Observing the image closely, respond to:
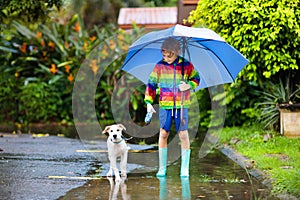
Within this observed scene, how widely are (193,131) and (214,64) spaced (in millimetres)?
5268

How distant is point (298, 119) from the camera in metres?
11.2

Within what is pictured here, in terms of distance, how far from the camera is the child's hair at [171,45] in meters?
7.89

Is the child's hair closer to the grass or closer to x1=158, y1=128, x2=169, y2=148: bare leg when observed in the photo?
x1=158, y1=128, x2=169, y2=148: bare leg

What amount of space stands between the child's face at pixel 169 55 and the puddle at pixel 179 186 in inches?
55.6

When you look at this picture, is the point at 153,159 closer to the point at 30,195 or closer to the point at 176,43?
the point at 176,43

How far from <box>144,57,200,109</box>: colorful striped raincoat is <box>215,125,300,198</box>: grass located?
1372 mm

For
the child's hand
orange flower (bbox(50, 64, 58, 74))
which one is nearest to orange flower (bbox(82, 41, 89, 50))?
orange flower (bbox(50, 64, 58, 74))

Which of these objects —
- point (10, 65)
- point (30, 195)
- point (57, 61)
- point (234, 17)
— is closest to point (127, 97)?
point (57, 61)

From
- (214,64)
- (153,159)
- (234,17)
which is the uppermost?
(234,17)

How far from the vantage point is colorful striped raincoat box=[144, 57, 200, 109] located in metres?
7.93

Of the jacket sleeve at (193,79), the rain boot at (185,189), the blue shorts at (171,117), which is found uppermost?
the jacket sleeve at (193,79)

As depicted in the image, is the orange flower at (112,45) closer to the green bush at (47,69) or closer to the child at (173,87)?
the green bush at (47,69)

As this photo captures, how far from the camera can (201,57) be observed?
8.73 m

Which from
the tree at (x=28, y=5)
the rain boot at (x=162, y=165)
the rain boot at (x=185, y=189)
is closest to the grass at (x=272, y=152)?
the rain boot at (x=185, y=189)
